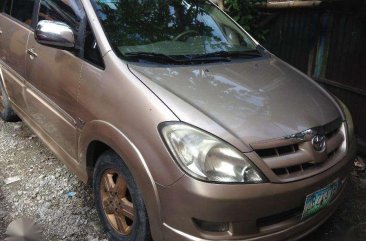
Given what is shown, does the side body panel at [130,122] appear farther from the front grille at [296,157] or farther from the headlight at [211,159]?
the front grille at [296,157]

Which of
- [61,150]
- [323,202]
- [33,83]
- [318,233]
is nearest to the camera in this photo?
[323,202]

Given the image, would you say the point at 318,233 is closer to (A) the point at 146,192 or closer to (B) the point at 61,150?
(A) the point at 146,192

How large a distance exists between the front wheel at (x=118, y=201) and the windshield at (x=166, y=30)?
740 millimetres

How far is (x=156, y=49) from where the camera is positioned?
2830mm

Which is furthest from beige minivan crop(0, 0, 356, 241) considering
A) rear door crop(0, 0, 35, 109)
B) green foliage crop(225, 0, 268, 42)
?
green foliage crop(225, 0, 268, 42)

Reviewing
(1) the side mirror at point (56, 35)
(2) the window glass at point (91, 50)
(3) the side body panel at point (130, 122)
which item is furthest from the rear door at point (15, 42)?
(3) the side body panel at point (130, 122)

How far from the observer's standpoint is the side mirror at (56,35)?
2.75 meters

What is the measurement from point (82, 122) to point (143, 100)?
2.17ft

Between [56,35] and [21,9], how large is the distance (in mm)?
1470

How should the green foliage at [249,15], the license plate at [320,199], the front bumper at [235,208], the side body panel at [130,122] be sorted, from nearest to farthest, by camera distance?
the front bumper at [235,208], the side body panel at [130,122], the license plate at [320,199], the green foliage at [249,15]

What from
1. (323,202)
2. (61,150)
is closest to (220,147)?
(323,202)

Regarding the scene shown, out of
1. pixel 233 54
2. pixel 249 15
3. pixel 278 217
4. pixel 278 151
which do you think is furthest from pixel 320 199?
pixel 249 15

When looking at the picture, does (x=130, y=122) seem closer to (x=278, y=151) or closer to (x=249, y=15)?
(x=278, y=151)

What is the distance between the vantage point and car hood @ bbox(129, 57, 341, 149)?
219cm
